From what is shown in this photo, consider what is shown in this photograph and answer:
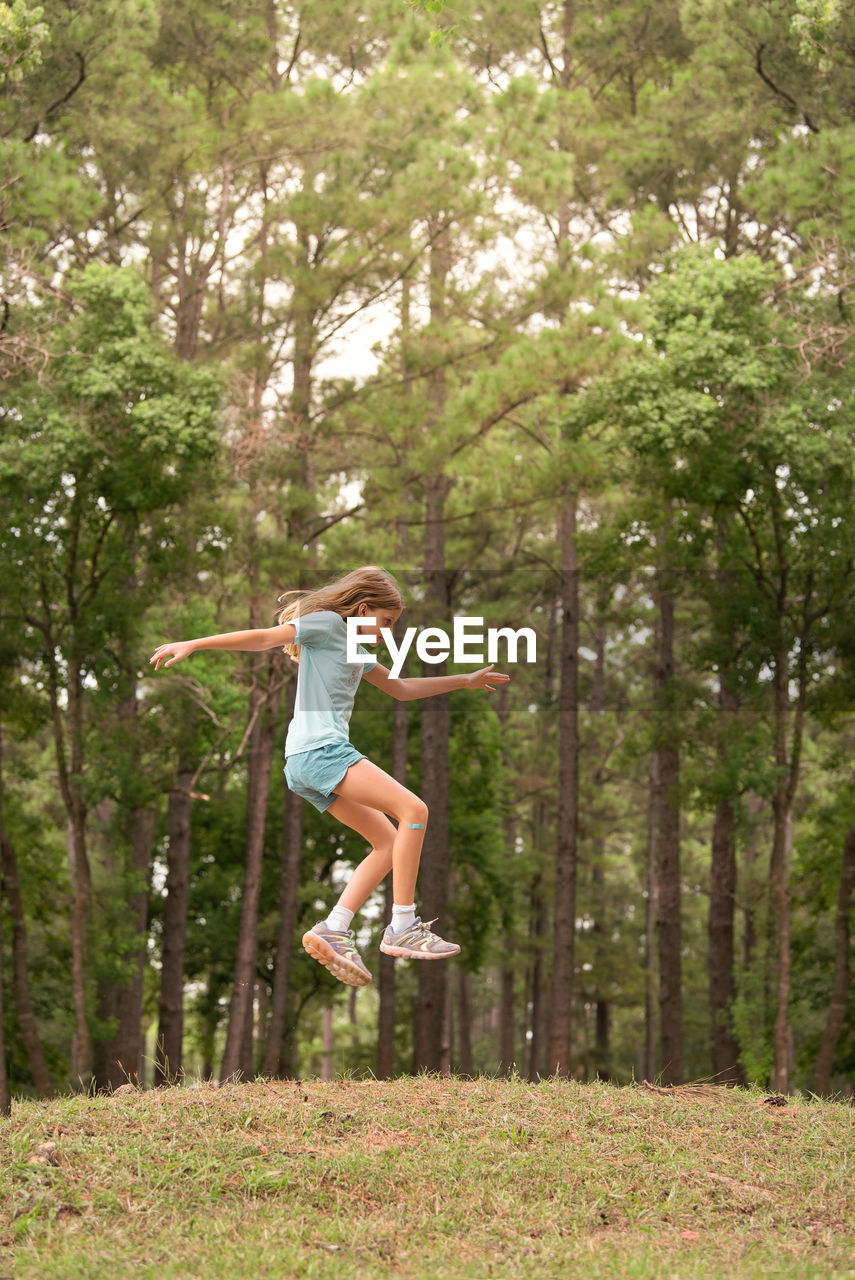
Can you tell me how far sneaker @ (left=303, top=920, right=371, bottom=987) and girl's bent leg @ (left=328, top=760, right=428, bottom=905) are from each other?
0.49 meters

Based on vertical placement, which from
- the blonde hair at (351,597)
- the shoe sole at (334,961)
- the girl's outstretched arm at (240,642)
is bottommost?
the shoe sole at (334,961)

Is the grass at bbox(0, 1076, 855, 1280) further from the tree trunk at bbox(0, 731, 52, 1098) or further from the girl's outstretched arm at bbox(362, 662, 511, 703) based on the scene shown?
the tree trunk at bbox(0, 731, 52, 1098)

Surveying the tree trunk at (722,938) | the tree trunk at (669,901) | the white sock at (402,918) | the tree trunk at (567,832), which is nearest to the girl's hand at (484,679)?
the white sock at (402,918)

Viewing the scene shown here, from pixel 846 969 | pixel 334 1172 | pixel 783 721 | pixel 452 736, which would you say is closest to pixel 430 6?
pixel 334 1172

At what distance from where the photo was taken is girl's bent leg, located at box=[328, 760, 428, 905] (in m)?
6.17

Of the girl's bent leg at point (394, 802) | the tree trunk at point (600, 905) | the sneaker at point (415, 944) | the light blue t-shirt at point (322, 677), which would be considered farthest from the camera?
the tree trunk at point (600, 905)

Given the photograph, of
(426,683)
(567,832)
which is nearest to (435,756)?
(567,832)

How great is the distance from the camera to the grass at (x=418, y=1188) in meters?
5.26

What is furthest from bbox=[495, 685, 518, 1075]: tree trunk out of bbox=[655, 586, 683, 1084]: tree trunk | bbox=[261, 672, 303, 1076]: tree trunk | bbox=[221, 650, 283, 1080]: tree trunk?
bbox=[221, 650, 283, 1080]: tree trunk

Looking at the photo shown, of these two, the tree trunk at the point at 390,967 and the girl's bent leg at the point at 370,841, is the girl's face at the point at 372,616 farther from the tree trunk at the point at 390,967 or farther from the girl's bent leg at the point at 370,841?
the tree trunk at the point at 390,967

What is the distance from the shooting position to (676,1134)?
6.95 metres

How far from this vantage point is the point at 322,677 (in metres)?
6.34

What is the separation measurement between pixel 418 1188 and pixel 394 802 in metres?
1.72

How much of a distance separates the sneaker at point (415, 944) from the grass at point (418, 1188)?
923mm
